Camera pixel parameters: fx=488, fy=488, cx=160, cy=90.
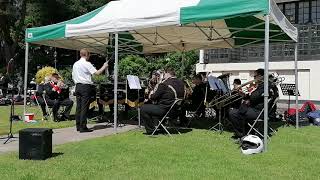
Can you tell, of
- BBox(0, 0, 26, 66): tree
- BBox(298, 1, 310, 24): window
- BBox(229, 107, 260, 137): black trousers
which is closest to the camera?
BBox(229, 107, 260, 137): black trousers

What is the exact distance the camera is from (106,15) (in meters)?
11.1

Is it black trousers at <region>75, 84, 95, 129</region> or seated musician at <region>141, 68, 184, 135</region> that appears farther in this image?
black trousers at <region>75, 84, 95, 129</region>

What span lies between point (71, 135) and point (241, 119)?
148 inches

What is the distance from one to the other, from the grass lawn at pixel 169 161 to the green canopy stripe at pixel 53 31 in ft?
11.0

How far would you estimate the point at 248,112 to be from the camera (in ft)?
31.7

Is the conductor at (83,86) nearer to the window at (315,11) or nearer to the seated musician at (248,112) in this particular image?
the seated musician at (248,112)

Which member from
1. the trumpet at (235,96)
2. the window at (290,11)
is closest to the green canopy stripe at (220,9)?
the trumpet at (235,96)

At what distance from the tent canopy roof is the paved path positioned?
2.28m

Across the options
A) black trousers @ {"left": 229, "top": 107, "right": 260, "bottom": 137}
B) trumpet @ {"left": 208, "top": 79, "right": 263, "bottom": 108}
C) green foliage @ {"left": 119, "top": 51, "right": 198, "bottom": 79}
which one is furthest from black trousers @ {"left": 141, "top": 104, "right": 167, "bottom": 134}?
green foliage @ {"left": 119, "top": 51, "right": 198, "bottom": 79}

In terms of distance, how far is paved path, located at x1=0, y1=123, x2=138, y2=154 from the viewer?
9289 millimetres

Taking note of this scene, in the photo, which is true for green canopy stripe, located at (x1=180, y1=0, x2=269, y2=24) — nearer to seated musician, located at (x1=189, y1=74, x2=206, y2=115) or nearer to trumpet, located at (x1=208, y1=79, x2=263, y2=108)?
trumpet, located at (x1=208, y1=79, x2=263, y2=108)

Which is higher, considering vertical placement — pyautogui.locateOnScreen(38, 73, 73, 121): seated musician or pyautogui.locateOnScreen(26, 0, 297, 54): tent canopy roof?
pyautogui.locateOnScreen(26, 0, 297, 54): tent canopy roof

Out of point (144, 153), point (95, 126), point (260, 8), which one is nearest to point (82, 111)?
point (95, 126)

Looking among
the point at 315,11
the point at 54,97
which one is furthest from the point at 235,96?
the point at 315,11
